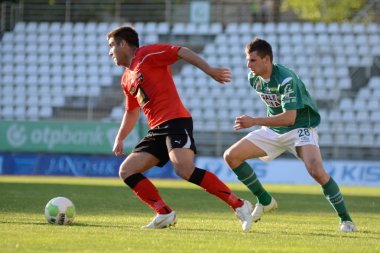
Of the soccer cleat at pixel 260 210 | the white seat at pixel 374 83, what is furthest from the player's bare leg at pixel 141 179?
the white seat at pixel 374 83

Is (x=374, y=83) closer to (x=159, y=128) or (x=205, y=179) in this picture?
(x=159, y=128)

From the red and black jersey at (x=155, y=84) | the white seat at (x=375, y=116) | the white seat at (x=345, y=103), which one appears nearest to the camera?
the red and black jersey at (x=155, y=84)

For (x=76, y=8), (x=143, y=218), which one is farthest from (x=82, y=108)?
(x=143, y=218)

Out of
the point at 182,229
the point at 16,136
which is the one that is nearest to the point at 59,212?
the point at 182,229

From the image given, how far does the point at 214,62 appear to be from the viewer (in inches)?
1140

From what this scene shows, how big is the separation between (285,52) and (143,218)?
18836 mm

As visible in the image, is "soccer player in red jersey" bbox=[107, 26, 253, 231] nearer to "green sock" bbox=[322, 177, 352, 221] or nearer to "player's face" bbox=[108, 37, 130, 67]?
"player's face" bbox=[108, 37, 130, 67]

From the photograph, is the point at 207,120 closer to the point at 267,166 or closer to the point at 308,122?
the point at 267,166

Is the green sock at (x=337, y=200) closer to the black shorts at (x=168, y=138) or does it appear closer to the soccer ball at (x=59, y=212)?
the black shorts at (x=168, y=138)

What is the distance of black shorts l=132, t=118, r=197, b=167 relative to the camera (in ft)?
28.2

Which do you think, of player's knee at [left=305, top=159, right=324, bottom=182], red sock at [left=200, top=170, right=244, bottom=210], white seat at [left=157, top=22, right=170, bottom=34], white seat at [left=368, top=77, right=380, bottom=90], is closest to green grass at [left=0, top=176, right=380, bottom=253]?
red sock at [left=200, top=170, right=244, bottom=210]

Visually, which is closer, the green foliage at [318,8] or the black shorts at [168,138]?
the black shorts at [168,138]

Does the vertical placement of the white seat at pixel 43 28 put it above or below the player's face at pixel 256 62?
below

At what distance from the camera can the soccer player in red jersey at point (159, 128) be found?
8.55m
